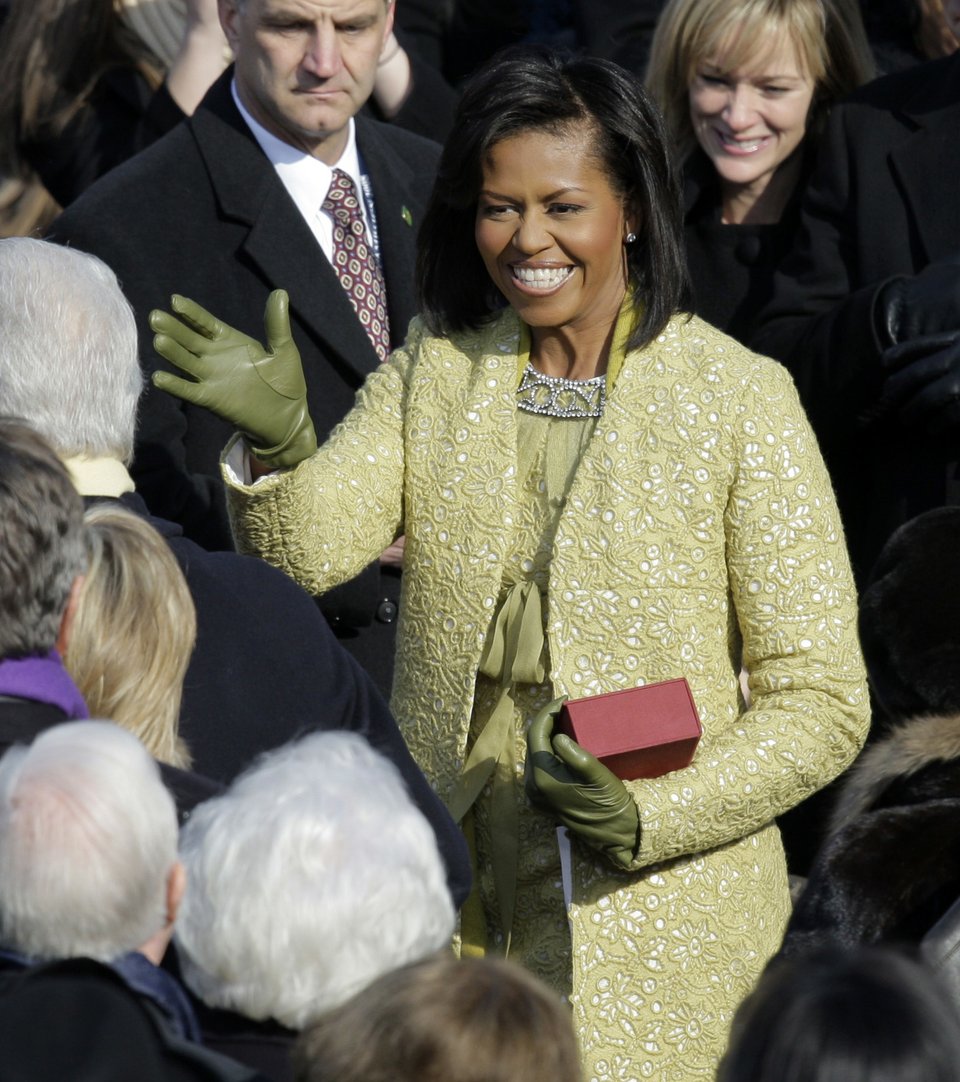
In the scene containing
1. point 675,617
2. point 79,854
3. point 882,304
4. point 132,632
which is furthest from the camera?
point 882,304

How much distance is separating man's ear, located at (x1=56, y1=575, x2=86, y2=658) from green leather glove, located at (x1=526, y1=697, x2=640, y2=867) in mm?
690

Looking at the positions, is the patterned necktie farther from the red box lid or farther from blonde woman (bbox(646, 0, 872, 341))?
the red box lid

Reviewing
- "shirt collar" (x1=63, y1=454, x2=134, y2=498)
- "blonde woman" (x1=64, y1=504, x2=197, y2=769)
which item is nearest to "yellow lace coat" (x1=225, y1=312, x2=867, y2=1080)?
"shirt collar" (x1=63, y1=454, x2=134, y2=498)

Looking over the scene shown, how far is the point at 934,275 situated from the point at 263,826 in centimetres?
220

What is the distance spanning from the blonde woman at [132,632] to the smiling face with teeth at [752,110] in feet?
7.48

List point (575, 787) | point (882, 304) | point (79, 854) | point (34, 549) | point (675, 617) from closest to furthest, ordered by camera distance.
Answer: point (79, 854), point (34, 549), point (575, 787), point (675, 617), point (882, 304)

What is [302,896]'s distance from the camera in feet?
5.71

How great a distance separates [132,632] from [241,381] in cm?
66

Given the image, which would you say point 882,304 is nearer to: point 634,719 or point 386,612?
point 386,612

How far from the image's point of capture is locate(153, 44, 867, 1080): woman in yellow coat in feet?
8.77

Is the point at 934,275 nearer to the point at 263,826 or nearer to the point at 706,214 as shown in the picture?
the point at 706,214

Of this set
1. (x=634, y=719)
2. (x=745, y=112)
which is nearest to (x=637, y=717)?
(x=634, y=719)

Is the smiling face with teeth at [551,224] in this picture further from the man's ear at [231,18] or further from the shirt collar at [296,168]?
the man's ear at [231,18]

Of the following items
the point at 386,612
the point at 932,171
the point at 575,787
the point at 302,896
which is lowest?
the point at 386,612
